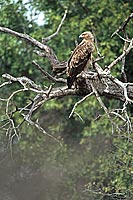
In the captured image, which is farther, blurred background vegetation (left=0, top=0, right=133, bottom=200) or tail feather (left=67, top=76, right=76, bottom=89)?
blurred background vegetation (left=0, top=0, right=133, bottom=200)

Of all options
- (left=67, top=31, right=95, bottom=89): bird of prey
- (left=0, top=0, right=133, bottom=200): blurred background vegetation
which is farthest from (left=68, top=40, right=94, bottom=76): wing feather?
(left=0, top=0, right=133, bottom=200): blurred background vegetation

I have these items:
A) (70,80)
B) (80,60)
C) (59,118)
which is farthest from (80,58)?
(59,118)

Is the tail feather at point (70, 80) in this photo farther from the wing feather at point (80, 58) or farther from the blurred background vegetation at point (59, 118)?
the blurred background vegetation at point (59, 118)

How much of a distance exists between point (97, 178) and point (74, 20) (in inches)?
56.1

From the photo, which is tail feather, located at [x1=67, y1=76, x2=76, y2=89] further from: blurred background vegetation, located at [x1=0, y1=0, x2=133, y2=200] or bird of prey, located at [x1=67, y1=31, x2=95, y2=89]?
blurred background vegetation, located at [x1=0, y1=0, x2=133, y2=200]

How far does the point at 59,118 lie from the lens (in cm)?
533

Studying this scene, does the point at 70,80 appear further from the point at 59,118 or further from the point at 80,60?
the point at 59,118

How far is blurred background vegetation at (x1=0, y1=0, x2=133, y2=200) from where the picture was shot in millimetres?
4668

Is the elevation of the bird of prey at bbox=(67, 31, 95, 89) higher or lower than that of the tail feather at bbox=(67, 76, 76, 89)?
higher

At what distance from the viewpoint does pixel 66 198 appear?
497 cm

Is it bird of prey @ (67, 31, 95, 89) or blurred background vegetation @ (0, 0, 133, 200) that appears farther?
blurred background vegetation @ (0, 0, 133, 200)

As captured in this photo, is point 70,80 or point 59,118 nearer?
point 70,80

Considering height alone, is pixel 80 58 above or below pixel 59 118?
below

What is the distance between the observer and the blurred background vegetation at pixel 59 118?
4.67 meters
